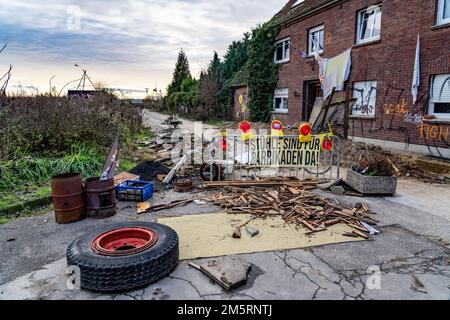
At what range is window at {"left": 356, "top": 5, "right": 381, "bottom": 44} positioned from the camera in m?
12.8

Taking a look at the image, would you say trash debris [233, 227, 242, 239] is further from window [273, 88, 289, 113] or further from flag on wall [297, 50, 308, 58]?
window [273, 88, 289, 113]

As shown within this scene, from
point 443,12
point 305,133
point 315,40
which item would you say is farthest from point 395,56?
point 305,133

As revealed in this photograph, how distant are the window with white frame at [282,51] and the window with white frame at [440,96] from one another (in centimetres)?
1027

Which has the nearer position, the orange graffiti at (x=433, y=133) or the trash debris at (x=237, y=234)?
the trash debris at (x=237, y=234)

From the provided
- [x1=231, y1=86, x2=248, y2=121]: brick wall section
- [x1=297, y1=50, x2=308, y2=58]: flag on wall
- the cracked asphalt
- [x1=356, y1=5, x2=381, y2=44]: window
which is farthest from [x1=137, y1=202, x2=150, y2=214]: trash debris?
[x1=231, y1=86, x2=248, y2=121]: brick wall section

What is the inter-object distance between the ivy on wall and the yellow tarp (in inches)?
658

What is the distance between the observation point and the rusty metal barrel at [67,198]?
5035 mm

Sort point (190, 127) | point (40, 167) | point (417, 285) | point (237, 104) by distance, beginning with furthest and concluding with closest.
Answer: point (237, 104) → point (190, 127) → point (40, 167) → point (417, 285)

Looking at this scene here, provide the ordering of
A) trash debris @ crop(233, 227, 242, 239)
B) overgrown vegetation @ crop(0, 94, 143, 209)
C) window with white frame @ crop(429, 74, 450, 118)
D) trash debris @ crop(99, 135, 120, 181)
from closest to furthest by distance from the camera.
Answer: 1. trash debris @ crop(233, 227, 242, 239)
2. trash debris @ crop(99, 135, 120, 181)
3. overgrown vegetation @ crop(0, 94, 143, 209)
4. window with white frame @ crop(429, 74, 450, 118)

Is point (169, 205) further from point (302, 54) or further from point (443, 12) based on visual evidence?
point (302, 54)

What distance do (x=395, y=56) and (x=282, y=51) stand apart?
31.1ft

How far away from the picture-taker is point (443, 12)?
10055mm

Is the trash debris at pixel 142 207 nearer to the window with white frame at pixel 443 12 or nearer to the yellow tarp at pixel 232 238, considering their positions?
the yellow tarp at pixel 232 238

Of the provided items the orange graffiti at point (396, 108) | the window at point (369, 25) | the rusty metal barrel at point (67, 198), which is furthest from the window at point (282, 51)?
the rusty metal barrel at point (67, 198)
